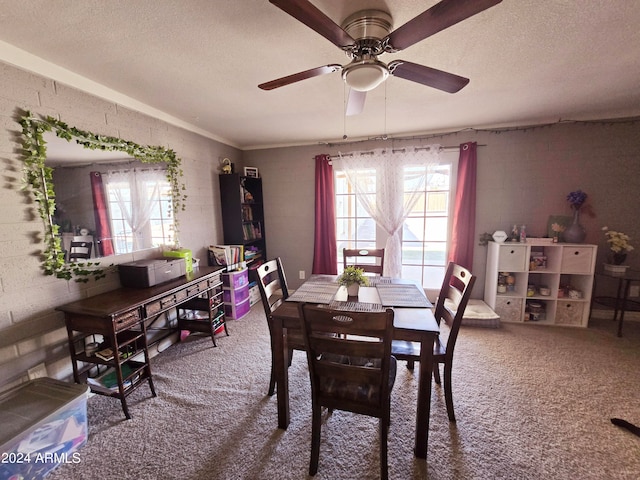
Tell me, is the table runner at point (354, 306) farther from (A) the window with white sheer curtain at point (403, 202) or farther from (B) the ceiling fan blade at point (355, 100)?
(A) the window with white sheer curtain at point (403, 202)

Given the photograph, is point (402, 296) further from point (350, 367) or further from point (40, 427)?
point (40, 427)

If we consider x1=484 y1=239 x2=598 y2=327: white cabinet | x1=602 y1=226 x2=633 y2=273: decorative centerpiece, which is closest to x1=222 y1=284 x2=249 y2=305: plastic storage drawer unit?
x1=484 y1=239 x2=598 y2=327: white cabinet

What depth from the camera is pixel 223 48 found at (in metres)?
1.54

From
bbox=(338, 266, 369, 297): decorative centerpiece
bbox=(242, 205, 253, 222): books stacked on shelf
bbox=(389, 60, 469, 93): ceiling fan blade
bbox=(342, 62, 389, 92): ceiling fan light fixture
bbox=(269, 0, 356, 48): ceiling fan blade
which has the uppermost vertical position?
bbox=(269, 0, 356, 48): ceiling fan blade

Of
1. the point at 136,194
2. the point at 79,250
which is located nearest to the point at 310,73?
the point at 136,194

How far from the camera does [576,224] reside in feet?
9.40

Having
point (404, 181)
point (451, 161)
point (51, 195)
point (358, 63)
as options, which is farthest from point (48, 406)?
point (451, 161)

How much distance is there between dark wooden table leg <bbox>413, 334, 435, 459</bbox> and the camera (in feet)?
4.44

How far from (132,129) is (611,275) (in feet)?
16.3

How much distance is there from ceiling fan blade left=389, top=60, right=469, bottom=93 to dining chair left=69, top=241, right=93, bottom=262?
93.5 inches

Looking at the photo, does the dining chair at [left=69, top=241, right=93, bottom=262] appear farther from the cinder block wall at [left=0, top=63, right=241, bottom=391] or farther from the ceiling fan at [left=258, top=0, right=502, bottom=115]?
the ceiling fan at [left=258, top=0, right=502, bottom=115]

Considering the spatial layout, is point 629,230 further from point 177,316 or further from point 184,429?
point 177,316

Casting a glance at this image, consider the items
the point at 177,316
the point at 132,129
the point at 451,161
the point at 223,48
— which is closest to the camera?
the point at 223,48

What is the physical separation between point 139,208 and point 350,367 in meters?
Result: 2.29
